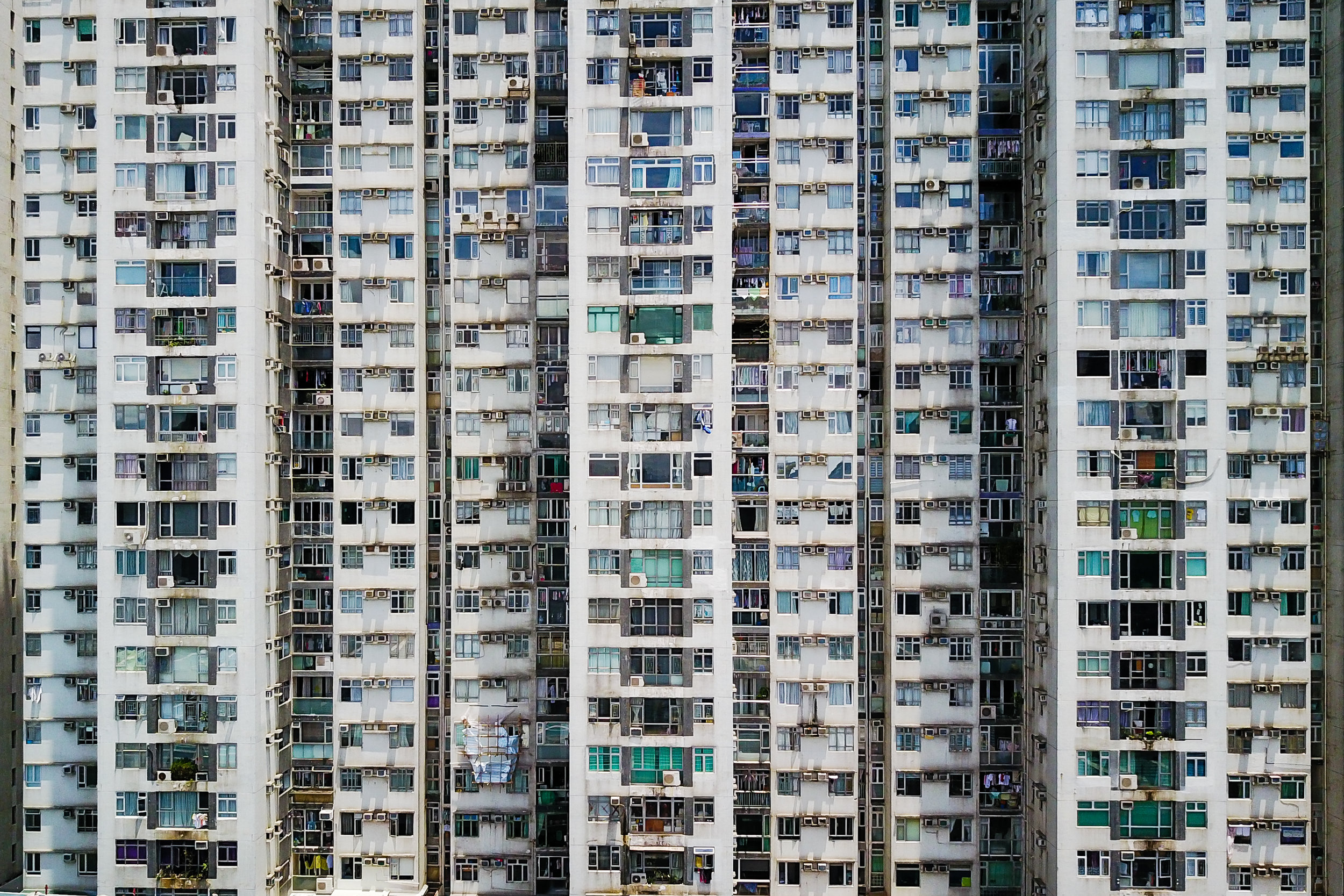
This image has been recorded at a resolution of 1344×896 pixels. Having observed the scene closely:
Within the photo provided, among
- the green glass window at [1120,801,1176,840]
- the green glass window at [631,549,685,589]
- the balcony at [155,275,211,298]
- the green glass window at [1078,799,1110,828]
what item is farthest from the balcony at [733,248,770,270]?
the green glass window at [1120,801,1176,840]

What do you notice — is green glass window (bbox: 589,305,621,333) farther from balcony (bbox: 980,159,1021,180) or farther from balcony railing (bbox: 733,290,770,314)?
balcony (bbox: 980,159,1021,180)

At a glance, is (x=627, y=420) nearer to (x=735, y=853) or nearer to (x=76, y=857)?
(x=735, y=853)

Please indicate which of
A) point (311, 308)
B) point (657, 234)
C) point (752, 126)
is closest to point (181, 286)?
point (311, 308)

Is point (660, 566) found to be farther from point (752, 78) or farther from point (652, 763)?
point (752, 78)

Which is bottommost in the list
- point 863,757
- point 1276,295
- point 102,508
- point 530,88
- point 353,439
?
point 863,757

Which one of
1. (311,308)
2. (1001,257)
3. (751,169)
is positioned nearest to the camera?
(751,169)

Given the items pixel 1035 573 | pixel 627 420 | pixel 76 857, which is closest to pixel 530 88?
pixel 627 420
